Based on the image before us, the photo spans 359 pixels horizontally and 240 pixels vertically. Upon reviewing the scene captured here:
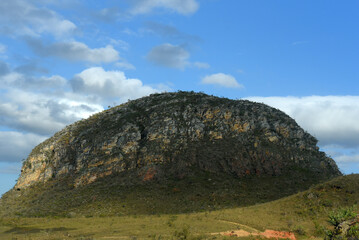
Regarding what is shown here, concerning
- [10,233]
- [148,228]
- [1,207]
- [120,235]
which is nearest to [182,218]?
[148,228]

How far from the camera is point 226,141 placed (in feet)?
294

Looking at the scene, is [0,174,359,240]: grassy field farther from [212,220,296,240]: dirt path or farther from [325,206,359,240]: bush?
[325,206,359,240]: bush

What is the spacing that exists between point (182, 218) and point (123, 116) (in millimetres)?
59382

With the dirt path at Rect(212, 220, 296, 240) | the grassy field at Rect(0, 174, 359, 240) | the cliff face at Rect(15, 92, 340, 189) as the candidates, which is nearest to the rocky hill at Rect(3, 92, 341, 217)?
the cliff face at Rect(15, 92, 340, 189)

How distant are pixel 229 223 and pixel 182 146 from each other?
1794 inches

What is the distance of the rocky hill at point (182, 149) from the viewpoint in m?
82.5

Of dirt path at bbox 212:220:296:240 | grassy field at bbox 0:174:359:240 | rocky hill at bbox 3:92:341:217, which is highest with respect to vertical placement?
rocky hill at bbox 3:92:341:217

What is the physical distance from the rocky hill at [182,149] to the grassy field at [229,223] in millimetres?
22460

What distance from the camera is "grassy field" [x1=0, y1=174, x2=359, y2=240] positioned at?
3994 centimetres

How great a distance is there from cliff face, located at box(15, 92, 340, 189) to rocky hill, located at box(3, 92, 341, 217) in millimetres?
269

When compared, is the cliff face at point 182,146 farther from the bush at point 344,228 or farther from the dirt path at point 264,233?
the bush at point 344,228

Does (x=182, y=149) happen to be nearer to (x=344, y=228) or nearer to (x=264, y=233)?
(x=264, y=233)

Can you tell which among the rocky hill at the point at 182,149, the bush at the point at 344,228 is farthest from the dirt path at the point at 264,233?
the rocky hill at the point at 182,149

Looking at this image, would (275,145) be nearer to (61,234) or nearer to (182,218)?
(182,218)
